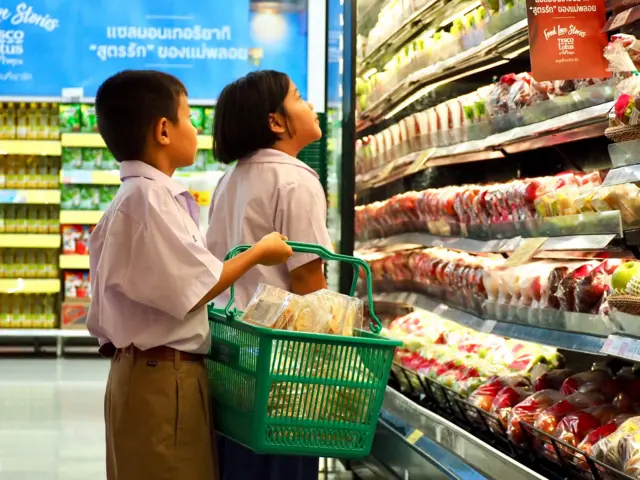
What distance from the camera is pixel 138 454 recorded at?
6.79 ft

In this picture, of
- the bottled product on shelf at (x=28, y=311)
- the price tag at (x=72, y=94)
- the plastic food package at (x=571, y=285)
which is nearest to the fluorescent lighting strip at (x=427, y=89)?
the plastic food package at (x=571, y=285)

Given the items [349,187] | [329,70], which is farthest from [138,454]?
[329,70]

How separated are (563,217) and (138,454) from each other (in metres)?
1.30

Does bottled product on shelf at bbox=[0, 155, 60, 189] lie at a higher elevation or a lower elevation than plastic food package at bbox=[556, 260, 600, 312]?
higher

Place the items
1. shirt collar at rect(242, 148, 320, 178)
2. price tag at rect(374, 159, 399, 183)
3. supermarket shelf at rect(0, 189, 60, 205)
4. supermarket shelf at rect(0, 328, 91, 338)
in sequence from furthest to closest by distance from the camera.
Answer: supermarket shelf at rect(0, 189, 60, 205) < supermarket shelf at rect(0, 328, 91, 338) < price tag at rect(374, 159, 399, 183) < shirt collar at rect(242, 148, 320, 178)

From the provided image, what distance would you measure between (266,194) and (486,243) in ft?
3.59

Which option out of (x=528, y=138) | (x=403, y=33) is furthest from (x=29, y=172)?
(x=528, y=138)

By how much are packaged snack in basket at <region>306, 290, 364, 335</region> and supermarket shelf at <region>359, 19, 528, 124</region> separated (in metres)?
1.32

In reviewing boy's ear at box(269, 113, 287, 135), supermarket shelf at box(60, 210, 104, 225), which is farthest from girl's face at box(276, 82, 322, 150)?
supermarket shelf at box(60, 210, 104, 225)

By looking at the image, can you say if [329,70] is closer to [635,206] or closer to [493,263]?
[493,263]

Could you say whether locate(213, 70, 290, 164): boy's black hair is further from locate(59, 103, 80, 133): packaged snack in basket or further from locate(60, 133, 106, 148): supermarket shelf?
locate(59, 103, 80, 133): packaged snack in basket

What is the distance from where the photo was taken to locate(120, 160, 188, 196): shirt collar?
2148mm

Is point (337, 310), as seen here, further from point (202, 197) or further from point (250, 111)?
point (202, 197)

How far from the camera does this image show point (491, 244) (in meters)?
3.30
